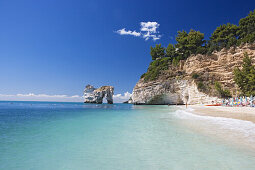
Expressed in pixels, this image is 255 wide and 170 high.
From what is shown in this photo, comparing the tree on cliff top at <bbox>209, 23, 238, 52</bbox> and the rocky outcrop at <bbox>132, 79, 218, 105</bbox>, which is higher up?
the tree on cliff top at <bbox>209, 23, 238, 52</bbox>

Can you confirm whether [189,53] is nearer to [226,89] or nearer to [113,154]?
[226,89]

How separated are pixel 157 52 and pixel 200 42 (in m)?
18.4

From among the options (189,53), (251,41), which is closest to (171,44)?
(189,53)

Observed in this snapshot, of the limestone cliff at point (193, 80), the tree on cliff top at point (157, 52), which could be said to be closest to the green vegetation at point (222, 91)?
the limestone cliff at point (193, 80)

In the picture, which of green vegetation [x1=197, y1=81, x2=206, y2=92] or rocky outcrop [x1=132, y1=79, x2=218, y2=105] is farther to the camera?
rocky outcrop [x1=132, y1=79, x2=218, y2=105]

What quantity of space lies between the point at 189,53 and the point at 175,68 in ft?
21.9

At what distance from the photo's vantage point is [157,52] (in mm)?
60125

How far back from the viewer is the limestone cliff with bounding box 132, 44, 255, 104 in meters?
33.7

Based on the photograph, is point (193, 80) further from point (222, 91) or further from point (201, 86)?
point (222, 91)

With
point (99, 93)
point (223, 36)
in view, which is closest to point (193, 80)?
point (223, 36)

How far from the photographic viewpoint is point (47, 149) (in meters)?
5.05

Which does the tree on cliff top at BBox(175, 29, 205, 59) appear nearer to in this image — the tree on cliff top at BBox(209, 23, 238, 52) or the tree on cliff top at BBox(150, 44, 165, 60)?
the tree on cliff top at BBox(209, 23, 238, 52)

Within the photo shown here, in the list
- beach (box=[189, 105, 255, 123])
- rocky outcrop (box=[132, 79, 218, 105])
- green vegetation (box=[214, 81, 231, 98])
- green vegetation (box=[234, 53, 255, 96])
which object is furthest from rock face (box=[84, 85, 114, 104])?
beach (box=[189, 105, 255, 123])

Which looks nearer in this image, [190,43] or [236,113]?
[236,113]
